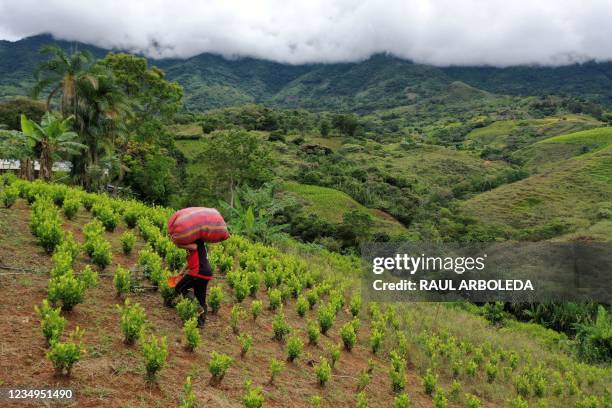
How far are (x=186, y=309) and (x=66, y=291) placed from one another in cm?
151

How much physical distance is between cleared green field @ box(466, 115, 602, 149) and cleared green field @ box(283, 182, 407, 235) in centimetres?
5505

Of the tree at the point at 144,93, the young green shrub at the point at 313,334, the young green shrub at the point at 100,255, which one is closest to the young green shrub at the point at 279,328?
the young green shrub at the point at 313,334

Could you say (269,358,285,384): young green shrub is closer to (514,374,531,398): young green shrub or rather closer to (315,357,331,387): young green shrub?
(315,357,331,387): young green shrub

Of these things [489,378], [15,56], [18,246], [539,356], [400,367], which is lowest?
[539,356]

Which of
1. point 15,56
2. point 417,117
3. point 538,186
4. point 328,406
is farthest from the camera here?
point 15,56

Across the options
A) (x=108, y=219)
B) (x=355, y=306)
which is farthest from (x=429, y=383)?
(x=108, y=219)

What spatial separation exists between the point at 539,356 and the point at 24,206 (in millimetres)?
13349

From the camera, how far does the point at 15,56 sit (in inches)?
7146

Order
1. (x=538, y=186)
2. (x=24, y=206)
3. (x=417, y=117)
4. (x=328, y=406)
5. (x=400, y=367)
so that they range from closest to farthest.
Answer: (x=328, y=406)
(x=400, y=367)
(x=24, y=206)
(x=538, y=186)
(x=417, y=117)

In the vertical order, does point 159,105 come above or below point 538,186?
above

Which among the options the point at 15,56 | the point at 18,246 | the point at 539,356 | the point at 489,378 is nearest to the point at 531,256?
the point at 539,356

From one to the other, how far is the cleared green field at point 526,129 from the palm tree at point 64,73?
255ft

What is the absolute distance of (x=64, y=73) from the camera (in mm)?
22906

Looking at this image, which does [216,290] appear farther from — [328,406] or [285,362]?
[328,406]
